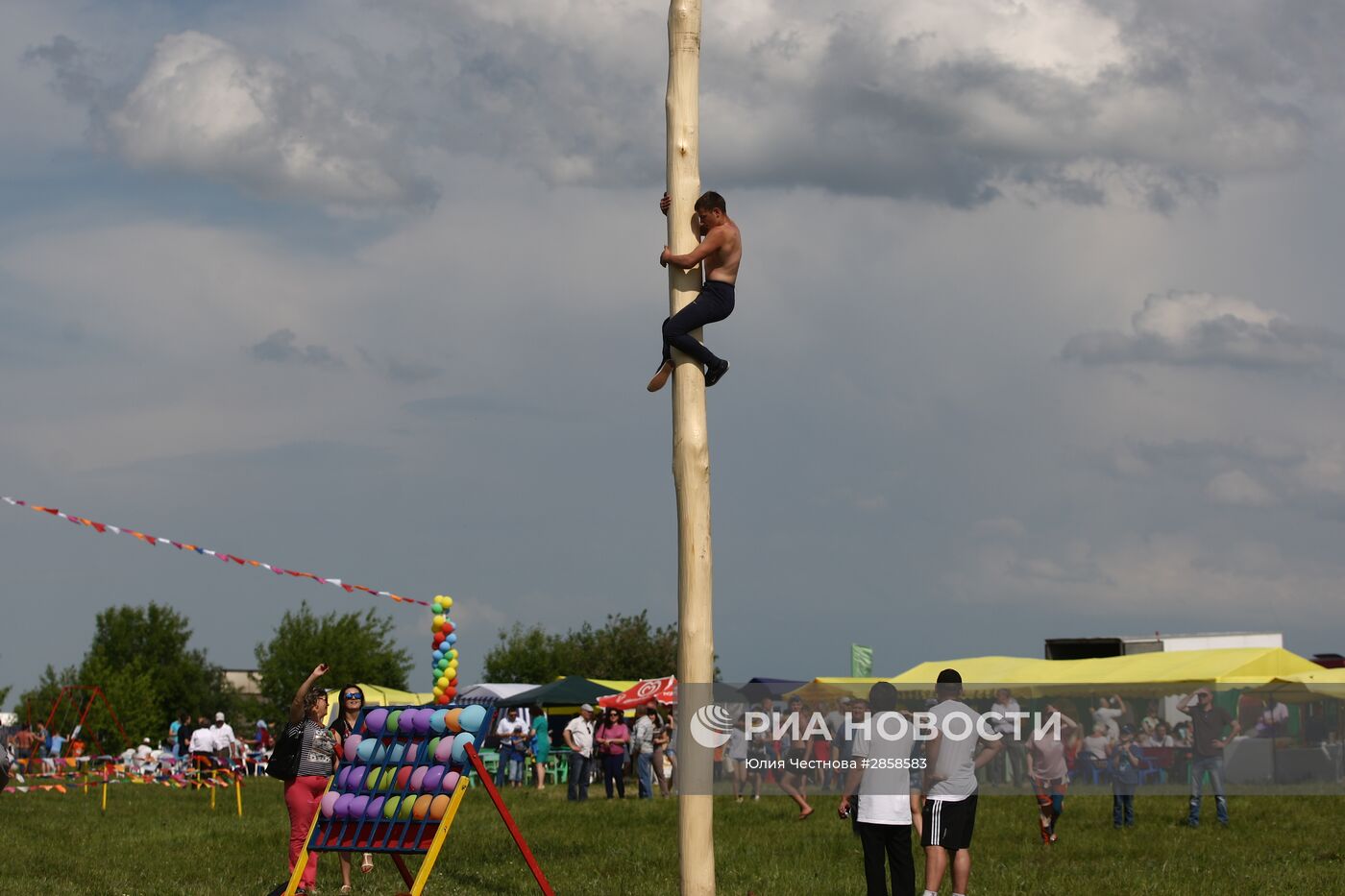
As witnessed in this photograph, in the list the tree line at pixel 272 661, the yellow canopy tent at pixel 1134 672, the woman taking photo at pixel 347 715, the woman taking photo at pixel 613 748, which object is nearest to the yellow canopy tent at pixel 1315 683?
the yellow canopy tent at pixel 1134 672

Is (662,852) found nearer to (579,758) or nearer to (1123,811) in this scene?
(1123,811)

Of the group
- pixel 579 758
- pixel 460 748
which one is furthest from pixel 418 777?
pixel 579 758

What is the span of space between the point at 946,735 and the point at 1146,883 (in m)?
3.81

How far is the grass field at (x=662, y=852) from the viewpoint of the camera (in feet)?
45.5

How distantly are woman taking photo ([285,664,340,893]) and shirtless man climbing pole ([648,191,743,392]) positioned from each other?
15.4 feet

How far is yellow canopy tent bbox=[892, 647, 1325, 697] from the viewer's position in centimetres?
2930

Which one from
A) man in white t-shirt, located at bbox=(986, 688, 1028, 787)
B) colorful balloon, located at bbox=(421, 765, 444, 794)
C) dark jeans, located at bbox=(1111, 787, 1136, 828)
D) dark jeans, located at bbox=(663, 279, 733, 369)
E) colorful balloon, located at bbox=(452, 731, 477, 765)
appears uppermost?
dark jeans, located at bbox=(663, 279, 733, 369)

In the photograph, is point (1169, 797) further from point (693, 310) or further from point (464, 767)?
point (693, 310)

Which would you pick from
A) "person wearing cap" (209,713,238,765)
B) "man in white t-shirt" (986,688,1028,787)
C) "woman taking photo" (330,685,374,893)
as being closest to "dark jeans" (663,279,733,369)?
"woman taking photo" (330,685,374,893)

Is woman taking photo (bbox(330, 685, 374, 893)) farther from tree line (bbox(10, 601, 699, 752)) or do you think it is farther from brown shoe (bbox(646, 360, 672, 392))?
tree line (bbox(10, 601, 699, 752))

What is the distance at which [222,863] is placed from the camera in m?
16.0

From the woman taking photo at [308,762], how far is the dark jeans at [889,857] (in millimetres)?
4290

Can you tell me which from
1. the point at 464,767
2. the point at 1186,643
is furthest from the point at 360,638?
the point at 464,767

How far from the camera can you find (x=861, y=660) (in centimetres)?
3884
